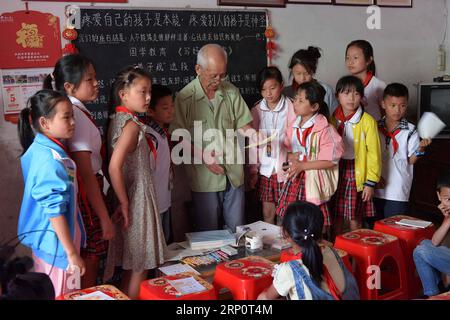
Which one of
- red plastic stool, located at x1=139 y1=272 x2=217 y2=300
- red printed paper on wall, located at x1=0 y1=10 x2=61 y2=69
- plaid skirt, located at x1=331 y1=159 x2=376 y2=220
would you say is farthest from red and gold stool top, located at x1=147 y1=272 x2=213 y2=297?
red printed paper on wall, located at x1=0 y1=10 x2=61 y2=69

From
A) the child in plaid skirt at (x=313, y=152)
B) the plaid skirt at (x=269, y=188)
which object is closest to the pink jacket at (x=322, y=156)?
the child in plaid skirt at (x=313, y=152)

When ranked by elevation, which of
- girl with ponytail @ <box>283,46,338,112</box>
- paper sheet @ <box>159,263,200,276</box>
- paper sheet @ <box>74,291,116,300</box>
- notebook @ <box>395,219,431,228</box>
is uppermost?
girl with ponytail @ <box>283,46,338,112</box>

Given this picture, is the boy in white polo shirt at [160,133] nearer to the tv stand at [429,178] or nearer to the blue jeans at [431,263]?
the blue jeans at [431,263]

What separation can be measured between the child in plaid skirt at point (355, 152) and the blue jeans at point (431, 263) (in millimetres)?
565

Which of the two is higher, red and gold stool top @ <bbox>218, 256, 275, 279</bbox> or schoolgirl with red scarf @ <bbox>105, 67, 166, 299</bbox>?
schoolgirl with red scarf @ <bbox>105, 67, 166, 299</bbox>

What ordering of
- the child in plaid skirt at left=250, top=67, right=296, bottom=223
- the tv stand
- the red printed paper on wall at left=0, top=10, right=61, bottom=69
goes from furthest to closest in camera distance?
the tv stand < the child in plaid skirt at left=250, top=67, right=296, bottom=223 < the red printed paper on wall at left=0, top=10, right=61, bottom=69

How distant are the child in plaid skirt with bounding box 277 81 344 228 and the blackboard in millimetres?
759

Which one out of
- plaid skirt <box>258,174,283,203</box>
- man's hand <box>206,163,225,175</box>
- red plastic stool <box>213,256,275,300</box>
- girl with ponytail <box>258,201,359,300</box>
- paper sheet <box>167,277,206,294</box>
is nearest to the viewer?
girl with ponytail <box>258,201,359,300</box>

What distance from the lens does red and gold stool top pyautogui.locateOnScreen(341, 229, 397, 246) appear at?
8.25 feet

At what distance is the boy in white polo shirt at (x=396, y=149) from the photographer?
313 cm

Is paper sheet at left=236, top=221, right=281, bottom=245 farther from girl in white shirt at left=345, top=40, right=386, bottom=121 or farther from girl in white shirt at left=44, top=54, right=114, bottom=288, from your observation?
girl in white shirt at left=345, top=40, right=386, bottom=121

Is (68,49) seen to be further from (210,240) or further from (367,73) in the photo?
(367,73)
